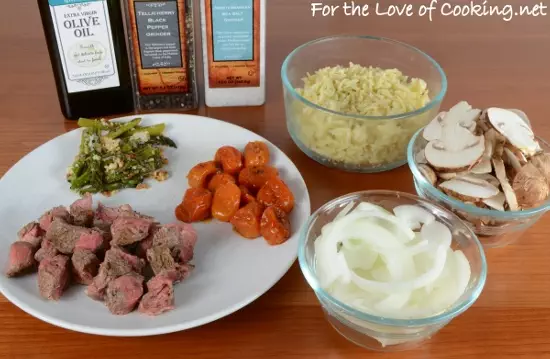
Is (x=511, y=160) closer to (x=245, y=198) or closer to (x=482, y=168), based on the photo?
(x=482, y=168)

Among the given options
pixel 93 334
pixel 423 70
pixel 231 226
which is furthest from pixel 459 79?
pixel 93 334

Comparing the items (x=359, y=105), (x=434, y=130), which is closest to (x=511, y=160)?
(x=434, y=130)

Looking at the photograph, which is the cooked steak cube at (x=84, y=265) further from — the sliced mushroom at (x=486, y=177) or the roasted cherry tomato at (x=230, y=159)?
the sliced mushroom at (x=486, y=177)

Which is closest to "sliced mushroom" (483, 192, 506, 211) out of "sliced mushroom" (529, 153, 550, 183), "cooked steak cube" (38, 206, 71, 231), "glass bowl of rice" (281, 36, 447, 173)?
"sliced mushroom" (529, 153, 550, 183)

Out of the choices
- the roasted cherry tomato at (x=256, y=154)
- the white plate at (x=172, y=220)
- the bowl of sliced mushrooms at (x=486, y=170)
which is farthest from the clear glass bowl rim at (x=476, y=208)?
the roasted cherry tomato at (x=256, y=154)

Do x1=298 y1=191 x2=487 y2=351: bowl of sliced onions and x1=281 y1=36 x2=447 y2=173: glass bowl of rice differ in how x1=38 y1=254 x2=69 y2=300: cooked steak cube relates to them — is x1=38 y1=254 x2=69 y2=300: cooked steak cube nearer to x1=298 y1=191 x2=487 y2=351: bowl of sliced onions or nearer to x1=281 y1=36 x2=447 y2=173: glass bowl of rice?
x1=298 y1=191 x2=487 y2=351: bowl of sliced onions
